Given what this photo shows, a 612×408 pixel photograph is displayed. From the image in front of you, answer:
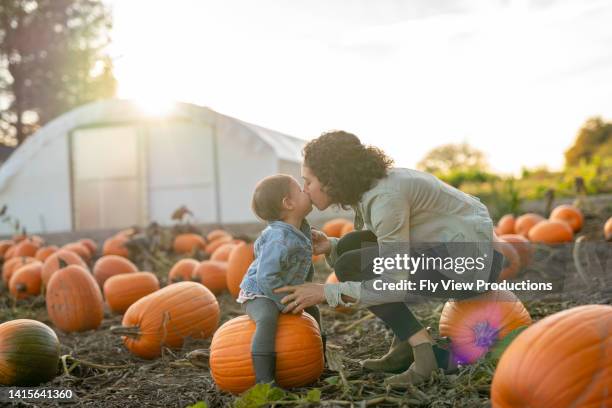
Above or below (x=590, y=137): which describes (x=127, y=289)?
below

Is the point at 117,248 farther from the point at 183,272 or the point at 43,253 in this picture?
the point at 183,272

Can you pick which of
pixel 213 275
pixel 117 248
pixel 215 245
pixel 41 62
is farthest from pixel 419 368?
pixel 41 62

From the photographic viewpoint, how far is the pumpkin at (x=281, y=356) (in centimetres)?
262

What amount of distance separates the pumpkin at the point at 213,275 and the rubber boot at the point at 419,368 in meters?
2.86

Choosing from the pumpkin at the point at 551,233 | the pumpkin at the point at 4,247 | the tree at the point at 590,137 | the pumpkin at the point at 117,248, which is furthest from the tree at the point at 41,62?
the tree at the point at 590,137

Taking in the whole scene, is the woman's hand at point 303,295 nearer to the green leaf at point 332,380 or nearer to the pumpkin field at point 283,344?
the pumpkin field at point 283,344

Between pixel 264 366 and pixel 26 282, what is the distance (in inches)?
156

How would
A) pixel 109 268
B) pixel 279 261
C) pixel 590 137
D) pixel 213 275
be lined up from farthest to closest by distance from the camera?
pixel 590 137
pixel 109 268
pixel 213 275
pixel 279 261

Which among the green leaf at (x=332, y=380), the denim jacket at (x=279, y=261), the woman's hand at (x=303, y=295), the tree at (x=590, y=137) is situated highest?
the tree at (x=590, y=137)

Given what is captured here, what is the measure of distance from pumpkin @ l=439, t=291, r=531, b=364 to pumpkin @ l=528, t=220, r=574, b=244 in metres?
3.86

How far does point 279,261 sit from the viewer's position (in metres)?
2.70

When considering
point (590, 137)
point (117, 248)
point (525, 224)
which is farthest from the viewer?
point (590, 137)

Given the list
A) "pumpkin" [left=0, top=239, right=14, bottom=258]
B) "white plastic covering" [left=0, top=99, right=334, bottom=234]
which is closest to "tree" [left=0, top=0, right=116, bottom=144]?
"white plastic covering" [left=0, top=99, right=334, bottom=234]

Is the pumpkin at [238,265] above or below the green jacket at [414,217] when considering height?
below
